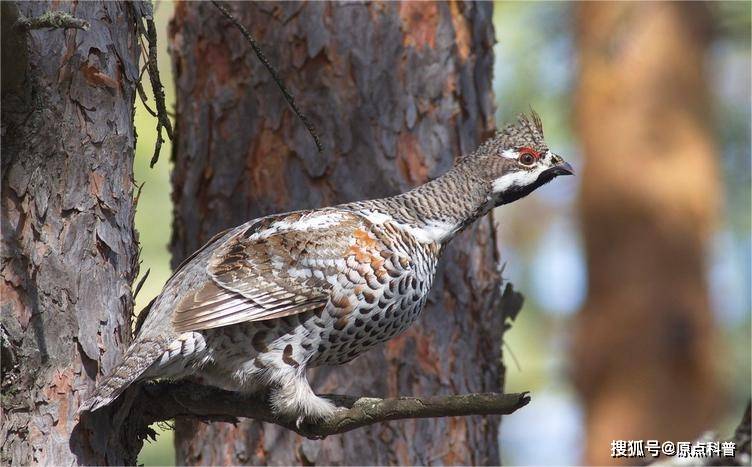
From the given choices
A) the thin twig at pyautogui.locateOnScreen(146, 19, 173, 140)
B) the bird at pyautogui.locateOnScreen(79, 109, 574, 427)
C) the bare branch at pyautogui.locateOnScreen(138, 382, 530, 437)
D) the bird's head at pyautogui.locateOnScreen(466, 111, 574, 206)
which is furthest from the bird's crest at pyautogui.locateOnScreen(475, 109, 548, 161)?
the thin twig at pyautogui.locateOnScreen(146, 19, 173, 140)

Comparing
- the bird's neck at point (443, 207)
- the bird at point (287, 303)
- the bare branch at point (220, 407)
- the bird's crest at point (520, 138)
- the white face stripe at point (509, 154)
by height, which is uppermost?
the bird's crest at point (520, 138)

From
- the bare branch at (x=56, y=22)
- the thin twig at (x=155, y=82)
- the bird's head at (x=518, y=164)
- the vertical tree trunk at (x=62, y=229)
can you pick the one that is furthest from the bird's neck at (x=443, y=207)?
A: the bare branch at (x=56, y=22)

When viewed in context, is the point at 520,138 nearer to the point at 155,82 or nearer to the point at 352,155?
the point at 352,155

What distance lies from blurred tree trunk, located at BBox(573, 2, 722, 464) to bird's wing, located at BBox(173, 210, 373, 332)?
284 inches

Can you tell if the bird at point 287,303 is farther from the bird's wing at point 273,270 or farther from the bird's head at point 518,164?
the bird's head at point 518,164

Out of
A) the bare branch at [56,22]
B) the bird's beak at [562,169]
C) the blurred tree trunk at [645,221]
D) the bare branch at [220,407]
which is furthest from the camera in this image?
the blurred tree trunk at [645,221]

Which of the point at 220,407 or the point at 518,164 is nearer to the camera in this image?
the point at 220,407

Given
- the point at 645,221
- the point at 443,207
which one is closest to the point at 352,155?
the point at 443,207

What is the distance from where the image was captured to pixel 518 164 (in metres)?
4.25

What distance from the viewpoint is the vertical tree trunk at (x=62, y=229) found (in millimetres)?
3230

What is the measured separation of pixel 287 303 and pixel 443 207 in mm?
1034

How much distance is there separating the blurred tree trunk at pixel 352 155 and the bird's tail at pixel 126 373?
178cm

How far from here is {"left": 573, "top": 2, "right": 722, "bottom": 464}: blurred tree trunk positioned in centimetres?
1019

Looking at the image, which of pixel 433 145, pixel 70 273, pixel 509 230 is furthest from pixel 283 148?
pixel 509 230
